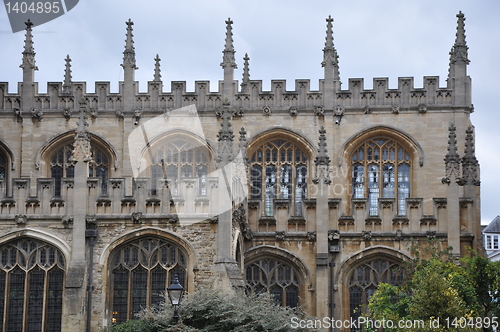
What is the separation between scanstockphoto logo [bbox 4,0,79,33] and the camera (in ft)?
75.1

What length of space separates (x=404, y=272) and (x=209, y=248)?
934 centimetres

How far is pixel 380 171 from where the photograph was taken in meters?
42.5

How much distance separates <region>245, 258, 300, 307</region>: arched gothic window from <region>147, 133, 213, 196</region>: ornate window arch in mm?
5634

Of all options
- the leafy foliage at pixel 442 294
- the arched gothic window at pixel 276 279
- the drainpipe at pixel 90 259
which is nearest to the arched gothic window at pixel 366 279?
the leafy foliage at pixel 442 294

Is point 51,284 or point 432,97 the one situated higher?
point 432,97

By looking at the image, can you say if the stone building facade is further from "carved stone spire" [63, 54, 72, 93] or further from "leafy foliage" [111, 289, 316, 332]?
"leafy foliage" [111, 289, 316, 332]

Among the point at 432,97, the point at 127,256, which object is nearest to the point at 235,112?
the point at 432,97

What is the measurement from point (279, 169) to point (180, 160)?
4.15 m

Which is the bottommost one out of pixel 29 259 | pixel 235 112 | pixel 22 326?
pixel 22 326

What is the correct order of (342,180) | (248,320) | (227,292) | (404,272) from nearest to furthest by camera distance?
(248,320)
(227,292)
(404,272)
(342,180)

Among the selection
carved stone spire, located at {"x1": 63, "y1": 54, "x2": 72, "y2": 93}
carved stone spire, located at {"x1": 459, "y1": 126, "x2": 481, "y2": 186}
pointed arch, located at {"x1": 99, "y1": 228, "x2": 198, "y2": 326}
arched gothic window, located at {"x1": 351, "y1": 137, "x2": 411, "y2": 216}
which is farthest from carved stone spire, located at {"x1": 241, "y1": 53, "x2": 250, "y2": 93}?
pointed arch, located at {"x1": 99, "y1": 228, "x2": 198, "y2": 326}

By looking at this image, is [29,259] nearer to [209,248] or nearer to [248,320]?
[209,248]

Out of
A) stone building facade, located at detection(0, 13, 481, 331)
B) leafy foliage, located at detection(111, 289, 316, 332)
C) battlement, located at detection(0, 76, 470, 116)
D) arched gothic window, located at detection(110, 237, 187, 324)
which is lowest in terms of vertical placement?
leafy foliage, located at detection(111, 289, 316, 332)

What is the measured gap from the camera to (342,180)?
42.2 metres
